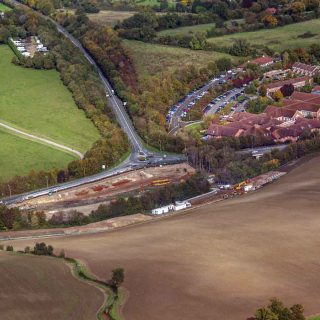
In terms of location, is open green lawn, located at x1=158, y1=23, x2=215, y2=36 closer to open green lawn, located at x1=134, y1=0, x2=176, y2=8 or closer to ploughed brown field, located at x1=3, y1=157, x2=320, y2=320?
open green lawn, located at x1=134, y1=0, x2=176, y2=8

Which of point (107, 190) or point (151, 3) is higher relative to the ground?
point (151, 3)

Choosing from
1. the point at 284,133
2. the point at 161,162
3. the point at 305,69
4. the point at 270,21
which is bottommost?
the point at 161,162

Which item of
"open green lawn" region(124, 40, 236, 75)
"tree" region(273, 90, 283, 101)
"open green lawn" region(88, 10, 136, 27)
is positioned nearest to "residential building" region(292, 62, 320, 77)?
"tree" region(273, 90, 283, 101)

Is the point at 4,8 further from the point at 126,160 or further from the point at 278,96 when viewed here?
the point at 126,160

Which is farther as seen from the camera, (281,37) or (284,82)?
(281,37)

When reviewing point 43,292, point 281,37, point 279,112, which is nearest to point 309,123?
point 279,112

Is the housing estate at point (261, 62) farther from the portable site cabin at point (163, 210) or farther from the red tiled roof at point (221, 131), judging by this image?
the portable site cabin at point (163, 210)

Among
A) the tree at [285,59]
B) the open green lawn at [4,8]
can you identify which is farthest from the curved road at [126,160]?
the open green lawn at [4,8]
